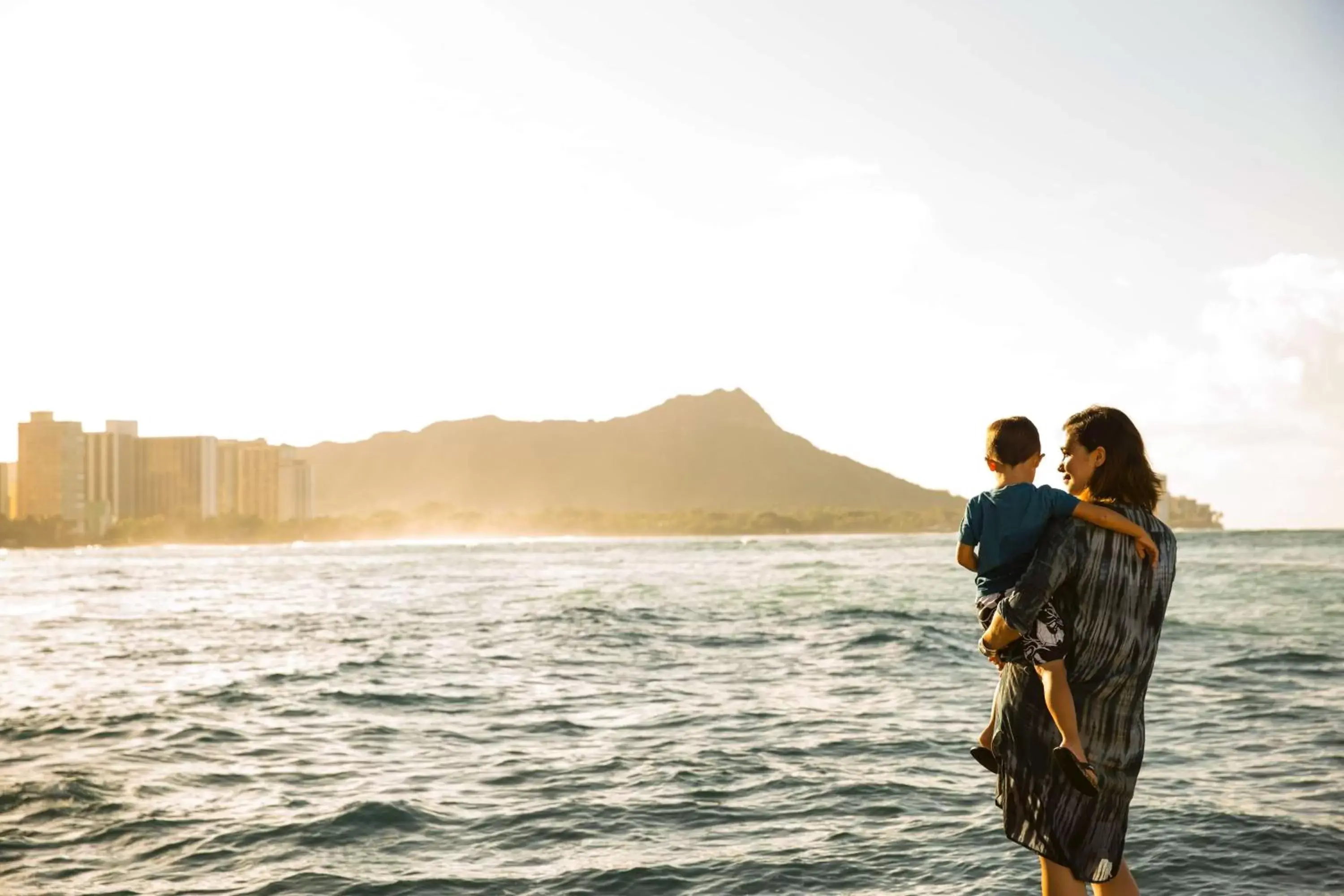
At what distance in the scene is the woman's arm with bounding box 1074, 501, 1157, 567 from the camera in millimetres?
4078

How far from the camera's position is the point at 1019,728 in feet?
14.7

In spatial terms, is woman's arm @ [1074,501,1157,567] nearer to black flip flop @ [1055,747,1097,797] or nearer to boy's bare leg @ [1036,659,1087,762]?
boy's bare leg @ [1036,659,1087,762]

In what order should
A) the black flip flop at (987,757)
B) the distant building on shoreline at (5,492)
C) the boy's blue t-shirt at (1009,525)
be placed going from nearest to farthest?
1. the boy's blue t-shirt at (1009,525)
2. the black flip flop at (987,757)
3. the distant building on shoreline at (5,492)

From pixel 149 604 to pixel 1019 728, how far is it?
151 ft

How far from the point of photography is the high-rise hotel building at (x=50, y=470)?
185 meters

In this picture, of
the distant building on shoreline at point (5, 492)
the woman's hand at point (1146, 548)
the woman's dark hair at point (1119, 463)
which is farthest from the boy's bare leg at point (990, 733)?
the distant building on shoreline at point (5, 492)

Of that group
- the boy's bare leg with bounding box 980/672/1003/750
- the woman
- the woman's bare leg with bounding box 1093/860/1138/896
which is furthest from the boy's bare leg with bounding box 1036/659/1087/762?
the woman's bare leg with bounding box 1093/860/1138/896

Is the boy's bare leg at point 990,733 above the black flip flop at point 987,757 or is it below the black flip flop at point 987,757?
above

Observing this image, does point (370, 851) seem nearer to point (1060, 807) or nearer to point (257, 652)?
point (1060, 807)

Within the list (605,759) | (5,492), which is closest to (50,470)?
(5,492)

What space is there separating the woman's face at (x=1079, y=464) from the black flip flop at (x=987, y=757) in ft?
3.64

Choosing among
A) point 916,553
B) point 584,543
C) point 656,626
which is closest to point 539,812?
point 656,626

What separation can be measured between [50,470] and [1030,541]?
212 meters

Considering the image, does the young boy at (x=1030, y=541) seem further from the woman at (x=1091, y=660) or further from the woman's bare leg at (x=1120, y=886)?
the woman's bare leg at (x=1120, y=886)
